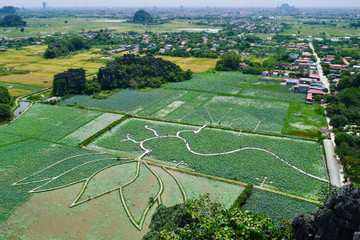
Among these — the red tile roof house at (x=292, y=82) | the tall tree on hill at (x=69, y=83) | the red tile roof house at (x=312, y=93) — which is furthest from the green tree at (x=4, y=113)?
the red tile roof house at (x=292, y=82)

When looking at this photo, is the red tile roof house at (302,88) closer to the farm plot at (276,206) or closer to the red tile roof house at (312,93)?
the red tile roof house at (312,93)

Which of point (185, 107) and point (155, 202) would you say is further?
point (185, 107)

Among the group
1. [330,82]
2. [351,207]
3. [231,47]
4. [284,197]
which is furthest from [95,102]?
[231,47]

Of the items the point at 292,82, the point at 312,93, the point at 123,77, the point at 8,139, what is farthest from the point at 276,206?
the point at 123,77

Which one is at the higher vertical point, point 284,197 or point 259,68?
point 259,68

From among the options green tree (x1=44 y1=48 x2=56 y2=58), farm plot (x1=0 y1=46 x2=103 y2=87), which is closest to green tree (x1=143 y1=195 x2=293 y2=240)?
farm plot (x1=0 y1=46 x2=103 y2=87)

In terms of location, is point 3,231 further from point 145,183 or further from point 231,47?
point 231,47

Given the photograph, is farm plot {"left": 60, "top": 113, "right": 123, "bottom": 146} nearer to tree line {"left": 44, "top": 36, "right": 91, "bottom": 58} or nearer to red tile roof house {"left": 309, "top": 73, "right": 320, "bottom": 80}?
red tile roof house {"left": 309, "top": 73, "right": 320, "bottom": 80}
